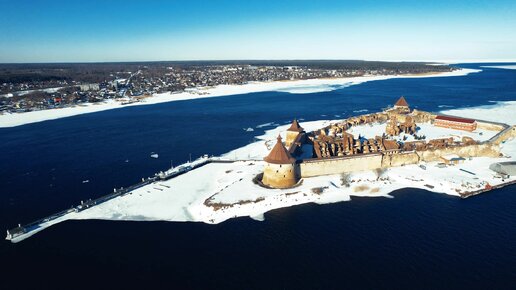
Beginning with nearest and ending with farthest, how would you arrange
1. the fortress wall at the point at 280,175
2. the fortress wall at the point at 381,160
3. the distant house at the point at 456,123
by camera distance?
the fortress wall at the point at 280,175
the fortress wall at the point at 381,160
the distant house at the point at 456,123

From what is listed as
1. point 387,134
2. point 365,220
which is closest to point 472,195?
point 365,220

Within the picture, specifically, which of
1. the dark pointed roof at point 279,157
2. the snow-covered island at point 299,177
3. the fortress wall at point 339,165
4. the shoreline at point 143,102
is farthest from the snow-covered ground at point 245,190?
the shoreline at point 143,102

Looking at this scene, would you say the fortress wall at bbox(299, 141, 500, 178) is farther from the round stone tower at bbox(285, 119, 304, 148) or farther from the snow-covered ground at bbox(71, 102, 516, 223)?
the round stone tower at bbox(285, 119, 304, 148)

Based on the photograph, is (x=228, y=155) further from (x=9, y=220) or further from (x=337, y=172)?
(x=9, y=220)

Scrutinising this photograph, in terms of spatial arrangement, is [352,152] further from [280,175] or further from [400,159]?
[280,175]

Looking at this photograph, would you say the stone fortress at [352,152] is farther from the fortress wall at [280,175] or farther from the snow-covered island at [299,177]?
the snow-covered island at [299,177]

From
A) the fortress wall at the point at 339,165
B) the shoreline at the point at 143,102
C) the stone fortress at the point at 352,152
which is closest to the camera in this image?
the stone fortress at the point at 352,152
